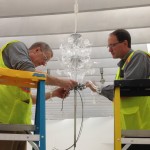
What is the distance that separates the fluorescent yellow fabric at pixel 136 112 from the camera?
2.35m

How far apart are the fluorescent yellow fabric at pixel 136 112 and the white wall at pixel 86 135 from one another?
599cm

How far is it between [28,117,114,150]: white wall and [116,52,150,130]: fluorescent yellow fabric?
5.99 m

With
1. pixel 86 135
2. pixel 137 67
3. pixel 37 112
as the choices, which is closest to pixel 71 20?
pixel 137 67

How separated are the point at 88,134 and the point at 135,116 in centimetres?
668

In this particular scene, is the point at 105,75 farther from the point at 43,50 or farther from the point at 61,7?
the point at 43,50

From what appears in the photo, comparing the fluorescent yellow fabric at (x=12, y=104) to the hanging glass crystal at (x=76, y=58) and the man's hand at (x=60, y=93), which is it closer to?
the man's hand at (x=60, y=93)

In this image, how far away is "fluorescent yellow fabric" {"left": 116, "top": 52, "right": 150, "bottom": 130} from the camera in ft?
7.72

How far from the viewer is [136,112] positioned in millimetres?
2361

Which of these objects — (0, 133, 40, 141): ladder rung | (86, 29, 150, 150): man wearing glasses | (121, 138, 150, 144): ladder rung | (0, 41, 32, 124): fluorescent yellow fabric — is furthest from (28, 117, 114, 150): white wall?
(0, 133, 40, 141): ladder rung

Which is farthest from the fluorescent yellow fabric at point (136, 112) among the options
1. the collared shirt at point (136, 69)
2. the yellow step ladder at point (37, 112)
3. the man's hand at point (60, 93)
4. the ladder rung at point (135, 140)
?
the man's hand at point (60, 93)

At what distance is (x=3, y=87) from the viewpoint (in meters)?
2.51

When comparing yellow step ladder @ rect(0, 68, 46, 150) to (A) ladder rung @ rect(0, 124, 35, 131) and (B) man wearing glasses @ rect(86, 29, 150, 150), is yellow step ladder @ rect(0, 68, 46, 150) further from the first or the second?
(B) man wearing glasses @ rect(86, 29, 150, 150)

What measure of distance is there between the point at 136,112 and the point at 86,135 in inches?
264

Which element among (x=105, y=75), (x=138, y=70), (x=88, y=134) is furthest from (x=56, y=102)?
(x=138, y=70)
